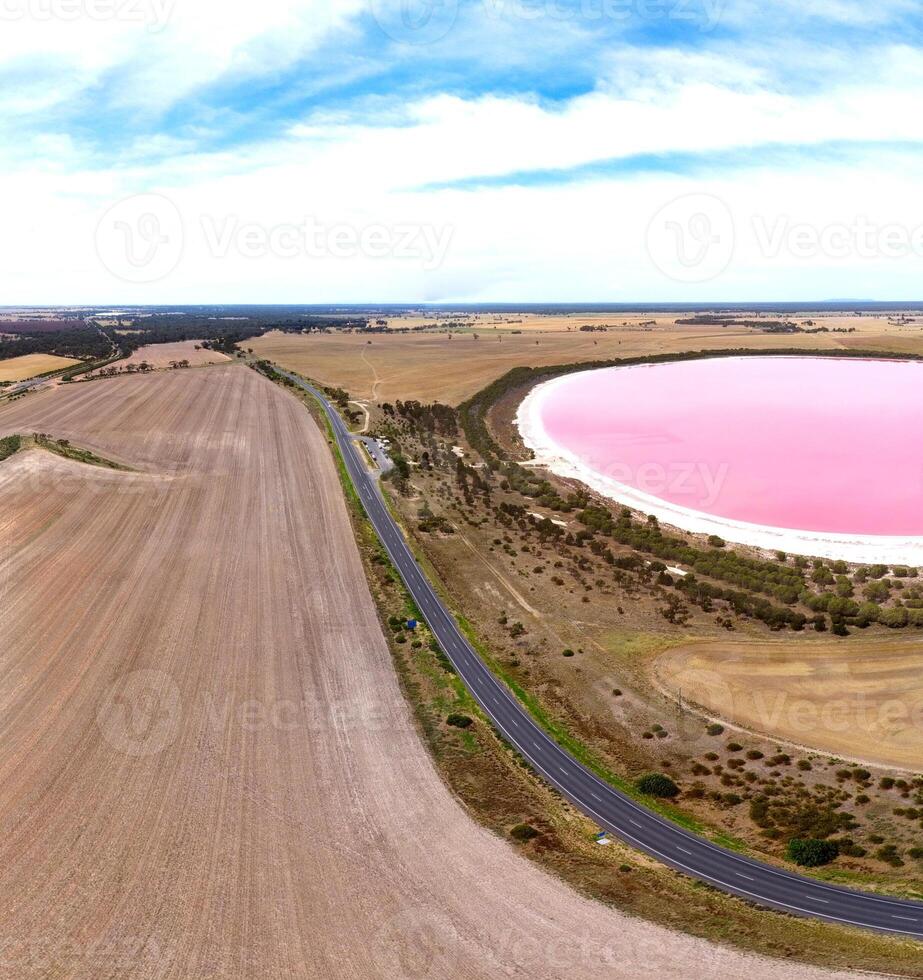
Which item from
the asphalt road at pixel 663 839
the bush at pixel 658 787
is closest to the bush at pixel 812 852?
the asphalt road at pixel 663 839

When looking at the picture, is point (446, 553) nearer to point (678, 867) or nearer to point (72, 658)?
point (72, 658)

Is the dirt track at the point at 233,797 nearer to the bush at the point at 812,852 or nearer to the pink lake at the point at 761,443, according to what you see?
the bush at the point at 812,852

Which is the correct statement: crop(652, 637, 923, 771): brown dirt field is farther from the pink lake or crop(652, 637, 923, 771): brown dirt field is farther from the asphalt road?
the pink lake

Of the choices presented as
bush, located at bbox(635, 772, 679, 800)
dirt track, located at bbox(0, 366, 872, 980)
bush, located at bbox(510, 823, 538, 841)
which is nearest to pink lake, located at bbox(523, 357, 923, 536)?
bush, located at bbox(635, 772, 679, 800)

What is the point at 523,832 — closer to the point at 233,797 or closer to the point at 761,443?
the point at 233,797

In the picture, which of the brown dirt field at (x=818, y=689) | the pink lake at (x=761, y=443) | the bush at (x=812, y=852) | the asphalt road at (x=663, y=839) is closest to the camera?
the asphalt road at (x=663, y=839)

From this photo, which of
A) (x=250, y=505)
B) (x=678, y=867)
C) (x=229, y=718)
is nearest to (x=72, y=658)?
(x=229, y=718)

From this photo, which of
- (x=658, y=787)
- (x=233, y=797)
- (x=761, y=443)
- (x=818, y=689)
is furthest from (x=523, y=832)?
(x=761, y=443)
